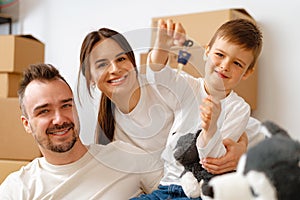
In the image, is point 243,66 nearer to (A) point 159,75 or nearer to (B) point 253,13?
(A) point 159,75

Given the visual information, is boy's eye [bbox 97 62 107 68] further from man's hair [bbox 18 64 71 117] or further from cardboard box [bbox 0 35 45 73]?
cardboard box [bbox 0 35 45 73]

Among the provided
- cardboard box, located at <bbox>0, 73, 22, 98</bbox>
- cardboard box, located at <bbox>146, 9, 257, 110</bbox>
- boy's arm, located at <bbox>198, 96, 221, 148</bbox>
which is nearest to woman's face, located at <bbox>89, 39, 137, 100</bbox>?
boy's arm, located at <bbox>198, 96, 221, 148</bbox>

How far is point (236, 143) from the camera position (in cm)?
83

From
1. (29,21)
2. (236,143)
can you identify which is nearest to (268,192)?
(236,143)

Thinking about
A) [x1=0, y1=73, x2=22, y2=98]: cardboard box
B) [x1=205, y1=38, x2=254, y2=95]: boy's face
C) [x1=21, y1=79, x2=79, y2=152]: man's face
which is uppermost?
[x1=205, y1=38, x2=254, y2=95]: boy's face

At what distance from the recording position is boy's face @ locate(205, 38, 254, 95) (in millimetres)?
798

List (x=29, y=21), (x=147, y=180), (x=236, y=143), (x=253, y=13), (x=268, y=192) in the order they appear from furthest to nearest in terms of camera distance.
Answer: (x=29, y=21), (x=253, y=13), (x=147, y=180), (x=236, y=143), (x=268, y=192)

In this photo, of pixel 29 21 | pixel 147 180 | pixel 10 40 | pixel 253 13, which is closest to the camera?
pixel 147 180

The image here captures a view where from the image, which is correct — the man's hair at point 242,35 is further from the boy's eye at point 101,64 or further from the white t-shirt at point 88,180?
the white t-shirt at point 88,180

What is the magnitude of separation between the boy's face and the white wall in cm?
70

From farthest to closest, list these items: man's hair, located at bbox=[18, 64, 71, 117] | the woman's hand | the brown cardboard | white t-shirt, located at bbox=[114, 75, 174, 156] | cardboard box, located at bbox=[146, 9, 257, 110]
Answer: cardboard box, located at bbox=[146, 9, 257, 110] < the brown cardboard < man's hair, located at bbox=[18, 64, 71, 117] < white t-shirt, located at bbox=[114, 75, 174, 156] < the woman's hand

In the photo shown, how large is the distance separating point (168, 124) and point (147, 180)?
0.80 feet

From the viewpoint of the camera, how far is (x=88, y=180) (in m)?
1.10

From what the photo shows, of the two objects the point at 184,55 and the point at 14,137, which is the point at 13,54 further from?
the point at 184,55
